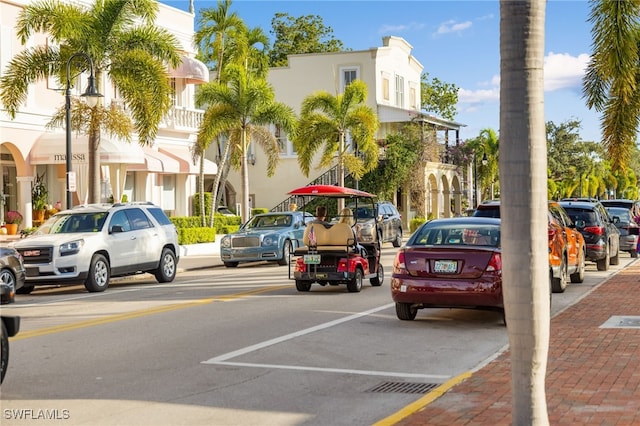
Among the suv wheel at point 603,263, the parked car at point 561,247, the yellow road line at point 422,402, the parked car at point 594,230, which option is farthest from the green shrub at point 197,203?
the yellow road line at point 422,402

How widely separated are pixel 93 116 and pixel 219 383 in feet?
62.4

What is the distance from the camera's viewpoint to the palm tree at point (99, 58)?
27516 millimetres

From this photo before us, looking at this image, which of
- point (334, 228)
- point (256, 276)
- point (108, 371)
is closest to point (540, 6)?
point (108, 371)

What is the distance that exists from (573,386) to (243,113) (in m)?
32.2

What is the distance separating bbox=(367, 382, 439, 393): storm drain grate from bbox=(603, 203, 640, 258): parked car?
22.0 m

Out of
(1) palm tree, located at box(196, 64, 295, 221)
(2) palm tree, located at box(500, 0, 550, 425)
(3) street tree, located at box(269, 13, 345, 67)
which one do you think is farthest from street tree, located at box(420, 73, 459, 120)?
(2) palm tree, located at box(500, 0, 550, 425)

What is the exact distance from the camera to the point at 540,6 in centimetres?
598

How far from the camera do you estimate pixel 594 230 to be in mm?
24031

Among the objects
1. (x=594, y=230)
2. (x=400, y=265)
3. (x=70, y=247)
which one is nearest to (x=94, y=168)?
(x=70, y=247)

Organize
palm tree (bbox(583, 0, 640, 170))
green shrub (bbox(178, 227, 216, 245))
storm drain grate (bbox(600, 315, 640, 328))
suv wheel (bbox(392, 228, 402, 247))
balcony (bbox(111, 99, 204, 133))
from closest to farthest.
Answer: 1. storm drain grate (bbox(600, 315, 640, 328))
2. palm tree (bbox(583, 0, 640, 170))
3. green shrub (bbox(178, 227, 216, 245))
4. suv wheel (bbox(392, 228, 402, 247))
5. balcony (bbox(111, 99, 204, 133))

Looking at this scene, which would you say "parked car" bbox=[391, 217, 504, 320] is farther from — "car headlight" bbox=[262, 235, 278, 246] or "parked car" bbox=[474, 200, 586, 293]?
"car headlight" bbox=[262, 235, 278, 246]

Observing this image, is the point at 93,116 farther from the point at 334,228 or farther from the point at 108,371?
the point at 108,371

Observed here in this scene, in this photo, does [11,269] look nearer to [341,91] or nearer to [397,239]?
[397,239]

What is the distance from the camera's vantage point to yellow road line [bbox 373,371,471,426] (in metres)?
7.72
